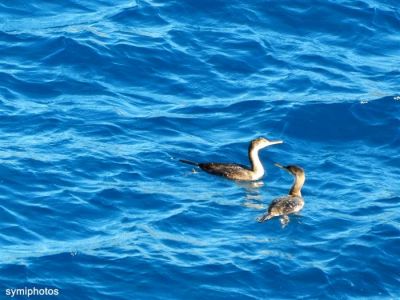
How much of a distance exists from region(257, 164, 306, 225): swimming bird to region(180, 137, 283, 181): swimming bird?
1199 mm

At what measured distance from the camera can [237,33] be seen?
90.3 feet

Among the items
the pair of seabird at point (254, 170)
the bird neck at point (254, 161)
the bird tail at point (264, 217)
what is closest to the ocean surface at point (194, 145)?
the bird tail at point (264, 217)

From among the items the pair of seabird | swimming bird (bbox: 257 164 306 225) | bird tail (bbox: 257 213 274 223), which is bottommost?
bird tail (bbox: 257 213 274 223)

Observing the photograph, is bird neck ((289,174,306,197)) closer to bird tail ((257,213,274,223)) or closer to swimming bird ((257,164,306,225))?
swimming bird ((257,164,306,225))

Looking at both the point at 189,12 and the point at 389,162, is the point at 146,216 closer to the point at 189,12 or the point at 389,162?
the point at 389,162

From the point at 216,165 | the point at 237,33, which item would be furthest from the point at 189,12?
the point at 216,165

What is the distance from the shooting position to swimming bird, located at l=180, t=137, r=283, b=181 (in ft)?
73.6

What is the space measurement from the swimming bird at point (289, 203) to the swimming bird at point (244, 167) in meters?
1.20

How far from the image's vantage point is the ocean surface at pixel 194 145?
60.7ft

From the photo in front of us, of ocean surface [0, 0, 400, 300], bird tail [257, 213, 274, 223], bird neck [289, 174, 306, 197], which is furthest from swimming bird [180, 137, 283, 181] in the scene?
bird tail [257, 213, 274, 223]

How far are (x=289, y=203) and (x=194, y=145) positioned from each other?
126 inches

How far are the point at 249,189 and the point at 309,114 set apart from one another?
2865 mm

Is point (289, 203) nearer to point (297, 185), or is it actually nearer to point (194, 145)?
point (297, 185)

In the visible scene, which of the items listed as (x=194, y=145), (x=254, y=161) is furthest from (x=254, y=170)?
(x=194, y=145)
